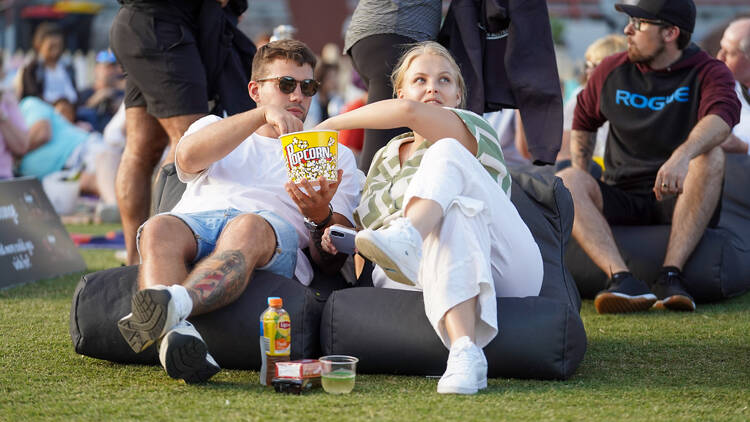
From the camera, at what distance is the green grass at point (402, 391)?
2539 mm

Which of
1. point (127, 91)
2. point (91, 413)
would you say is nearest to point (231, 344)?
point (91, 413)

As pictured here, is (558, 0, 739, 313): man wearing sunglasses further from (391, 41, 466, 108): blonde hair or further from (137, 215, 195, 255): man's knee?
(137, 215, 195, 255): man's knee

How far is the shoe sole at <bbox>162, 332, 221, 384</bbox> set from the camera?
2.71 metres

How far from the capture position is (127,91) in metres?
5.04

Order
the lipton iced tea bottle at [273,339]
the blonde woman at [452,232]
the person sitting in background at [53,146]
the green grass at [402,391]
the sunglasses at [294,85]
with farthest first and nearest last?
1. the person sitting in background at [53,146]
2. the sunglasses at [294,85]
3. the lipton iced tea bottle at [273,339]
4. the blonde woman at [452,232]
5. the green grass at [402,391]

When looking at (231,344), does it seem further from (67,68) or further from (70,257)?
(67,68)

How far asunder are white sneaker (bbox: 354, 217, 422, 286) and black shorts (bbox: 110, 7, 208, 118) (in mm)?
2123

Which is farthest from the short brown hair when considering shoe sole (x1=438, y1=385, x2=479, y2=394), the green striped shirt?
shoe sole (x1=438, y1=385, x2=479, y2=394)

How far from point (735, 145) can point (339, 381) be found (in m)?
3.58

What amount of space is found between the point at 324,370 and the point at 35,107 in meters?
8.24

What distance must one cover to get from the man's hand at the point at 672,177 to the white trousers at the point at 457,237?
1.66 metres

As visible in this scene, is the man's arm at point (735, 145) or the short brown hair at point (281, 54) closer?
the short brown hair at point (281, 54)

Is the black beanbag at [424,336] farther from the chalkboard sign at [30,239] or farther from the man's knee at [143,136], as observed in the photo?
the chalkboard sign at [30,239]

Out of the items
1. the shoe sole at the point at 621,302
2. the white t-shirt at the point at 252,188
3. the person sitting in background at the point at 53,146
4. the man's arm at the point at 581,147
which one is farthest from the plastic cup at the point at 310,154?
the person sitting in background at the point at 53,146
